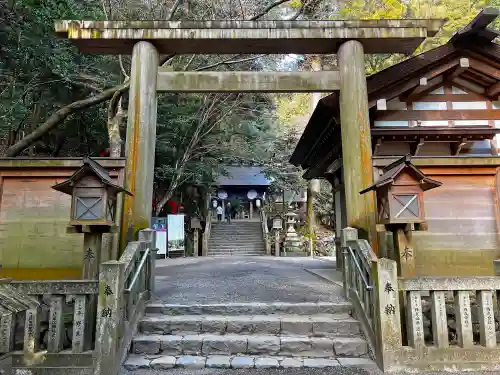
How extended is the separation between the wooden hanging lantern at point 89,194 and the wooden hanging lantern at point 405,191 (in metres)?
3.86

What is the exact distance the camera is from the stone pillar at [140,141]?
18.8ft

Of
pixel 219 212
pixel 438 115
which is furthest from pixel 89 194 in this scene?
pixel 219 212

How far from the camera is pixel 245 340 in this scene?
455 centimetres

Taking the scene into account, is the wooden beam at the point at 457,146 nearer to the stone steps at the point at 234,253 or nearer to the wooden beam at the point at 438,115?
the wooden beam at the point at 438,115

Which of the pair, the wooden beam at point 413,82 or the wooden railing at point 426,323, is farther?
the wooden beam at point 413,82

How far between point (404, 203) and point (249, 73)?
3565mm

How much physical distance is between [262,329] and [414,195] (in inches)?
113

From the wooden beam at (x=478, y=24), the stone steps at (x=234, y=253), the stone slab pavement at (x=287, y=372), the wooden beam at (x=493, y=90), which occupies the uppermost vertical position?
the wooden beam at (x=478, y=24)

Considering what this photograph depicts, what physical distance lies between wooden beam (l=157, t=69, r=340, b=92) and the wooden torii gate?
2 centimetres

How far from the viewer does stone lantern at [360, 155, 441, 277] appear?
473 cm

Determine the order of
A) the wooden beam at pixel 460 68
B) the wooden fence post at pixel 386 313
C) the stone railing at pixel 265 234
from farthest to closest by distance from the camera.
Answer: the stone railing at pixel 265 234 → the wooden beam at pixel 460 68 → the wooden fence post at pixel 386 313

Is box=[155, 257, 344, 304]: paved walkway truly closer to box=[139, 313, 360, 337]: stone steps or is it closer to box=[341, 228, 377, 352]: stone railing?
box=[341, 228, 377, 352]: stone railing

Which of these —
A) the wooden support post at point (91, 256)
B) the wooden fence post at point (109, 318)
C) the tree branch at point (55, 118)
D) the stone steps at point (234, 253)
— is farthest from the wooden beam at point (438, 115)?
the stone steps at point (234, 253)

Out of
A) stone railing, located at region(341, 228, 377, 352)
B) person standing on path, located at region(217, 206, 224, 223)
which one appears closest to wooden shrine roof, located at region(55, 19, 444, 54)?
stone railing, located at region(341, 228, 377, 352)
